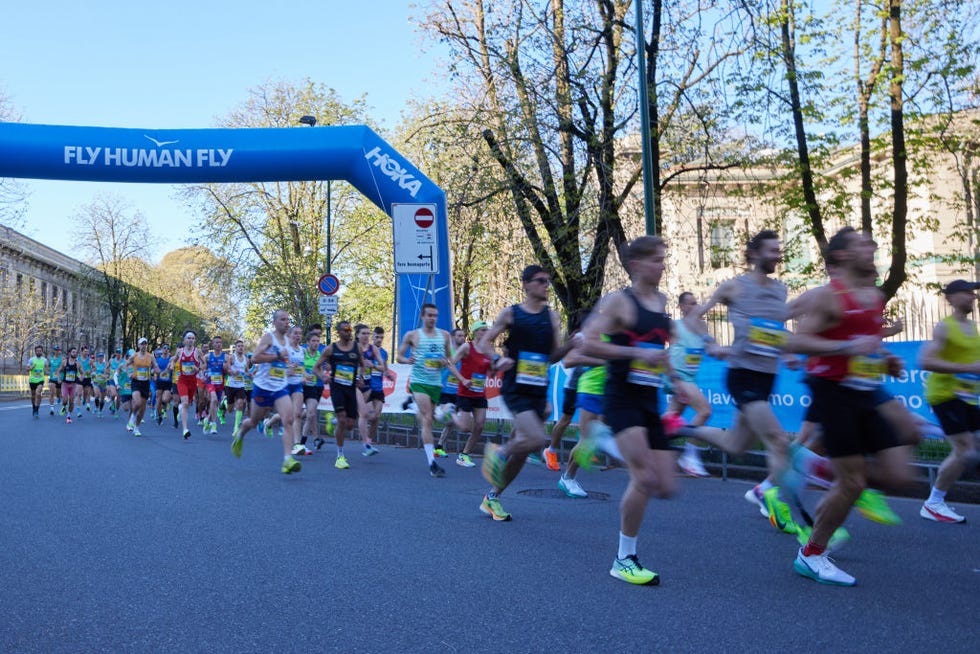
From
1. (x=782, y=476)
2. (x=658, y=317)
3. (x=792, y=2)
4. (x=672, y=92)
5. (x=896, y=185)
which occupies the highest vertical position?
(x=792, y=2)

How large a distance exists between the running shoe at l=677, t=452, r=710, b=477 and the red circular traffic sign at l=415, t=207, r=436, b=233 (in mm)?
6584

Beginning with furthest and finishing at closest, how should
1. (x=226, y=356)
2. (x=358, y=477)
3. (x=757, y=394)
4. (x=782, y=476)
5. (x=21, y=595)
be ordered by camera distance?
(x=226, y=356) < (x=358, y=477) < (x=757, y=394) < (x=782, y=476) < (x=21, y=595)

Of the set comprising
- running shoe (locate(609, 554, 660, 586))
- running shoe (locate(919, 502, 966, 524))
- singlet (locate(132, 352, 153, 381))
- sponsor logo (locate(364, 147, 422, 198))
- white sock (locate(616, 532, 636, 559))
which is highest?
sponsor logo (locate(364, 147, 422, 198))

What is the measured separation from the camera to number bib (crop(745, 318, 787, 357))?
623cm

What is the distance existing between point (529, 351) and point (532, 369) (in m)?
0.16

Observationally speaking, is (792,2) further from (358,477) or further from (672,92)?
(358,477)

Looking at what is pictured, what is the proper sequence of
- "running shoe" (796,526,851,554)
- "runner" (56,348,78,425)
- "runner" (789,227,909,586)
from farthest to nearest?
"runner" (56,348,78,425)
"running shoe" (796,526,851,554)
"runner" (789,227,909,586)

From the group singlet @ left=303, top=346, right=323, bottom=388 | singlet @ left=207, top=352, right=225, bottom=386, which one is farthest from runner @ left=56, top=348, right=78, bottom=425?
singlet @ left=303, top=346, right=323, bottom=388

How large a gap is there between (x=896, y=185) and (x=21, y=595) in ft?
51.7

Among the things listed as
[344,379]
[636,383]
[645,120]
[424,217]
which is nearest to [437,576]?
[636,383]

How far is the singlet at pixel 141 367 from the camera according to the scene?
17.2m

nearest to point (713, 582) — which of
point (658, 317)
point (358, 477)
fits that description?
point (658, 317)

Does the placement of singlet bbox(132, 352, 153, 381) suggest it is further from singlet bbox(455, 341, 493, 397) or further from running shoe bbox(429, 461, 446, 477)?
running shoe bbox(429, 461, 446, 477)

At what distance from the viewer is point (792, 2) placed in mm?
15797
